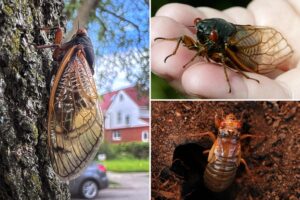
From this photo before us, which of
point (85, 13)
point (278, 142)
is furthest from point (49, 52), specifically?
point (278, 142)

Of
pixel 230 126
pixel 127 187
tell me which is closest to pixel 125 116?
pixel 127 187

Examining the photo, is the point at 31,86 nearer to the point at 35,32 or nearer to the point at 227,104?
the point at 35,32

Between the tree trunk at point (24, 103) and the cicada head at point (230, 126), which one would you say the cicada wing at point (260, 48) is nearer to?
the cicada head at point (230, 126)

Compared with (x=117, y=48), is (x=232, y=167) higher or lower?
lower

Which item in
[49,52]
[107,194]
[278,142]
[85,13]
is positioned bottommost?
[107,194]

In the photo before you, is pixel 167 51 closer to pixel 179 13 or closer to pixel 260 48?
pixel 179 13

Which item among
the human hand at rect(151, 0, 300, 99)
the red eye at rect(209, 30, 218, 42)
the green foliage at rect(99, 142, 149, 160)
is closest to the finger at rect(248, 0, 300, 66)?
the human hand at rect(151, 0, 300, 99)

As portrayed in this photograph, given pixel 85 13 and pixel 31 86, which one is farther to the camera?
pixel 85 13

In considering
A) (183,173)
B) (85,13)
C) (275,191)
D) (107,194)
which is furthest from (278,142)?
(85,13)
